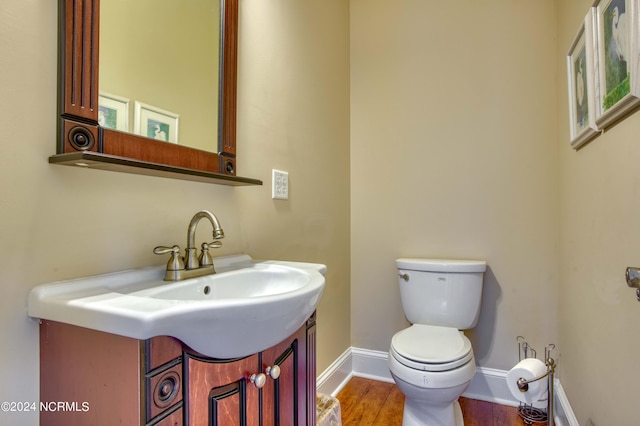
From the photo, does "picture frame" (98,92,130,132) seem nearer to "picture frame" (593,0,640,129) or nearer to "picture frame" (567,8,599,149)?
"picture frame" (593,0,640,129)

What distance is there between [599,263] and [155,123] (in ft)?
4.87

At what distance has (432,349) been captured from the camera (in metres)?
1.43

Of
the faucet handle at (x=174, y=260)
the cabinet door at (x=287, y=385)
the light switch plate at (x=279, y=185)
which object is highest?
the light switch plate at (x=279, y=185)

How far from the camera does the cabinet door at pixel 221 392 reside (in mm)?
630

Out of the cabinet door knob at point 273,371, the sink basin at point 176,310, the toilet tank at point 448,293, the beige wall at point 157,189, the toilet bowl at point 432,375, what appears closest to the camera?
the sink basin at point 176,310

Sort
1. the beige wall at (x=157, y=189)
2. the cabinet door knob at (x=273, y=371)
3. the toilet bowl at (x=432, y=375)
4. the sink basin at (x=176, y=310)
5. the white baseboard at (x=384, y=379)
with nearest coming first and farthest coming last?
the sink basin at (x=176, y=310)
the beige wall at (x=157, y=189)
the cabinet door knob at (x=273, y=371)
the toilet bowl at (x=432, y=375)
the white baseboard at (x=384, y=379)

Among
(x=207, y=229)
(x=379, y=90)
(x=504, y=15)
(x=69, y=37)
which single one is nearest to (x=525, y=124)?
(x=504, y=15)

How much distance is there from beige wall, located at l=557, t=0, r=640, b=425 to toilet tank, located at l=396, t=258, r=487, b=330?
392 mm

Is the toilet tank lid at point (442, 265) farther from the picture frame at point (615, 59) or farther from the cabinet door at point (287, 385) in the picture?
the cabinet door at point (287, 385)

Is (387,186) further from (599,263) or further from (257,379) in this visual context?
(257,379)

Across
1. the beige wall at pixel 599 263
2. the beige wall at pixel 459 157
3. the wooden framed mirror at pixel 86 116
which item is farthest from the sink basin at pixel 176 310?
the beige wall at pixel 459 157

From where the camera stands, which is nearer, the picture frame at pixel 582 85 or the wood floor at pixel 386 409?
the picture frame at pixel 582 85

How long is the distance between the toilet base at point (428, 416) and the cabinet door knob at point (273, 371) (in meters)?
0.97

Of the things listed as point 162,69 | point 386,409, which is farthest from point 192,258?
point 386,409
